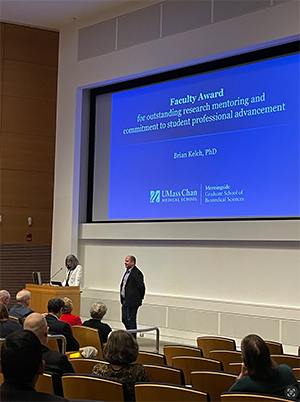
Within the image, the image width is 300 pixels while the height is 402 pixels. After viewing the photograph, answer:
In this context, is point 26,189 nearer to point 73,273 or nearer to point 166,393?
point 73,273

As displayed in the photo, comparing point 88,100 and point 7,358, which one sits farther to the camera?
point 88,100

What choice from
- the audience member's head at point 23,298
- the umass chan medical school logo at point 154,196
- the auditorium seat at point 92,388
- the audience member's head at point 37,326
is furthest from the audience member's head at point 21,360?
the umass chan medical school logo at point 154,196

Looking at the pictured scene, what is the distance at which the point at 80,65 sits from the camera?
1095cm

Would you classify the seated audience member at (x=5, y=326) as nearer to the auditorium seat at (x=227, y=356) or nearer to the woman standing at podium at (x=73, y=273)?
the auditorium seat at (x=227, y=356)

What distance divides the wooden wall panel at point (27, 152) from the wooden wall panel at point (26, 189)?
126 mm

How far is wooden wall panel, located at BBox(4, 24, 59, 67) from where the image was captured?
1114 centimetres

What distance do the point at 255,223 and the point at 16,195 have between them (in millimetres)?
5233

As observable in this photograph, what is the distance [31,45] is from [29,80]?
0.74 metres

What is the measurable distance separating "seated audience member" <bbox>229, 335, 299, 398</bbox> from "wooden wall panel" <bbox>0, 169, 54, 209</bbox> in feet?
28.9

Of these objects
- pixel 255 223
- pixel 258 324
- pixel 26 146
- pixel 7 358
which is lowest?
pixel 258 324

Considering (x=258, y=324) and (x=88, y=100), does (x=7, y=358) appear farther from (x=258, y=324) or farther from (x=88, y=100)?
(x=88, y=100)

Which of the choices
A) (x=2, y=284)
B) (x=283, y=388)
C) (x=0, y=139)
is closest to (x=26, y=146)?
(x=0, y=139)

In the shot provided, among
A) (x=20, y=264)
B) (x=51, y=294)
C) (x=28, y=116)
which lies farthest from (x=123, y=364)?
(x=28, y=116)

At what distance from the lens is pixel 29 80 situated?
37.1ft
